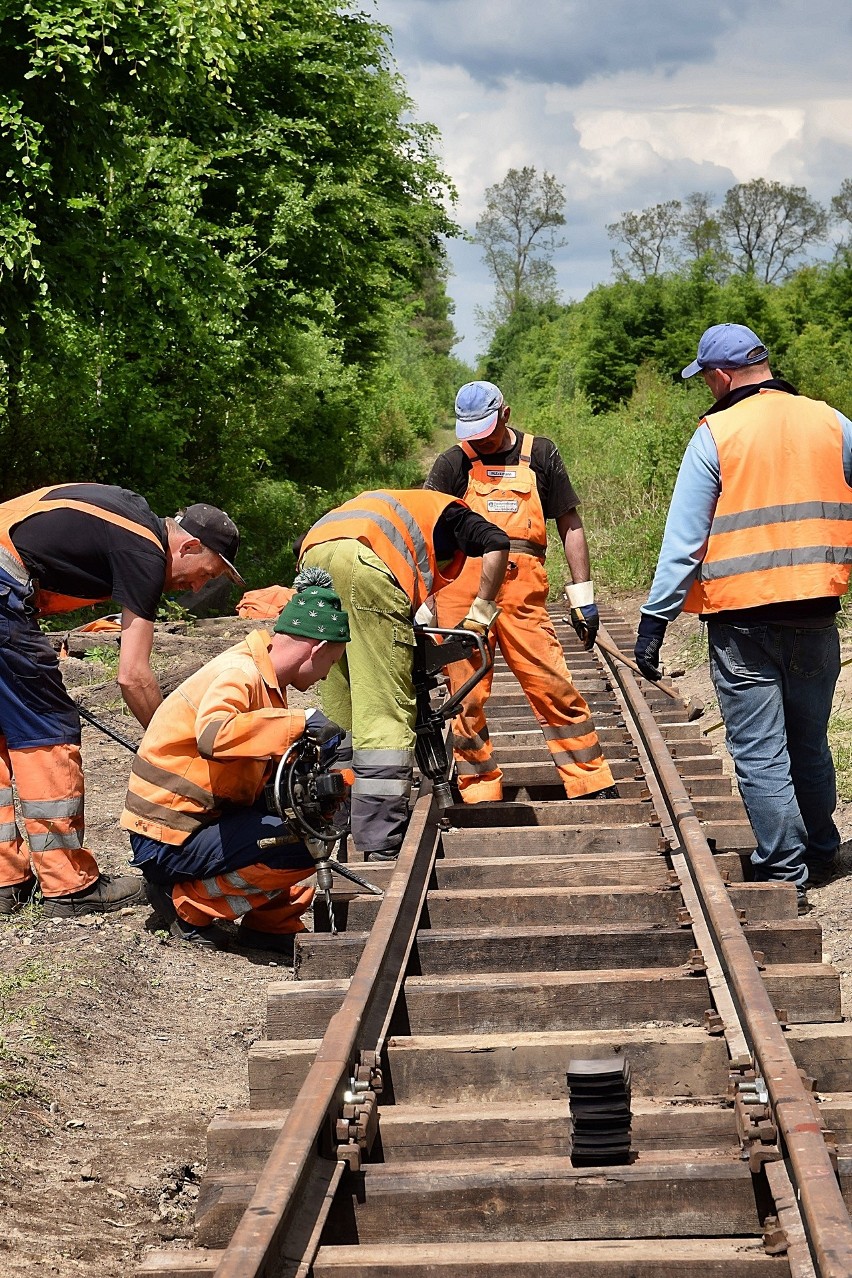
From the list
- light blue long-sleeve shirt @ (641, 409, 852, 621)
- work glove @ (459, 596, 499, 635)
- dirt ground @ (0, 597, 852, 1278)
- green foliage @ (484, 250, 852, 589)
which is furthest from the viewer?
green foliage @ (484, 250, 852, 589)

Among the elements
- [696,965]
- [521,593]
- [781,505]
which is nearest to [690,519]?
[781,505]

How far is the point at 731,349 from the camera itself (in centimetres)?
518

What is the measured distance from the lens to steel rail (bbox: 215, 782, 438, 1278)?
2.46 meters

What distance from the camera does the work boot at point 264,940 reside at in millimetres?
5391

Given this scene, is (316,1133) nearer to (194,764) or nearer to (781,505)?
(194,764)

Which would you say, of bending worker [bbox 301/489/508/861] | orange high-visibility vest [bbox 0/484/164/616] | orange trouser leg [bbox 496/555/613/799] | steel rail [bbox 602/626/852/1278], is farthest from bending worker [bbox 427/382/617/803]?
orange high-visibility vest [bbox 0/484/164/616]

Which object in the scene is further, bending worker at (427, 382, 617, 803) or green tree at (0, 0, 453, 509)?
green tree at (0, 0, 453, 509)

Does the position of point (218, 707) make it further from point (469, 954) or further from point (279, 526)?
point (279, 526)

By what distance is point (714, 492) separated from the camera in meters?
5.18

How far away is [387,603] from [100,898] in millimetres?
1767

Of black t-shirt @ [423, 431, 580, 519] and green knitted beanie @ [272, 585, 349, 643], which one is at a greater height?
black t-shirt @ [423, 431, 580, 519]

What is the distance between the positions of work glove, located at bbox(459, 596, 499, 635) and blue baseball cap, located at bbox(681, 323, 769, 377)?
4.17 ft

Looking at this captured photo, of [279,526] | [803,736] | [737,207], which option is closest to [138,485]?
[279,526]

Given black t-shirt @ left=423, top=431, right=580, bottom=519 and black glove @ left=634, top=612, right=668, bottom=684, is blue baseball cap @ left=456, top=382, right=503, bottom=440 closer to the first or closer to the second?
black t-shirt @ left=423, top=431, right=580, bottom=519
